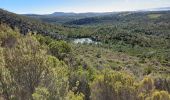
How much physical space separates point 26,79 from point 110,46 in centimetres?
13617

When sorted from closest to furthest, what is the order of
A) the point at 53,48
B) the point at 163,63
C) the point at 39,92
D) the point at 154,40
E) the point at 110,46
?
1. the point at 39,92
2. the point at 53,48
3. the point at 163,63
4. the point at 110,46
5. the point at 154,40

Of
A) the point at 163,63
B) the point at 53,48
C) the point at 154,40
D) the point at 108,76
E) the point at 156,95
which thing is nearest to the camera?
the point at 156,95

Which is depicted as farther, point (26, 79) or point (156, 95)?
point (156, 95)

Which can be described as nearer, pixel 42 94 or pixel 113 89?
pixel 42 94

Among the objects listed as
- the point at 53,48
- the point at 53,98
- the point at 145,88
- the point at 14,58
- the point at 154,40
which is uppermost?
the point at 14,58

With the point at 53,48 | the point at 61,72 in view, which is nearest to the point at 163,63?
the point at 53,48

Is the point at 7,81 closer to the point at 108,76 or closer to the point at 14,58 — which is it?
the point at 14,58

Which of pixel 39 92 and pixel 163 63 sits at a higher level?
pixel 39 92

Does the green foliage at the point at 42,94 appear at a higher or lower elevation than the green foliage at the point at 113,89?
higher

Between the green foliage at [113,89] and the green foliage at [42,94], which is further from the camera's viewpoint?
the green foliage at [113,89]

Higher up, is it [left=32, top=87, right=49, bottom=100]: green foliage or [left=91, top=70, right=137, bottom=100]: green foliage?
[left=32, top=87, right=49, bottom=100]: green foliage

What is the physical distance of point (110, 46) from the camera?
153m

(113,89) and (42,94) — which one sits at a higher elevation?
(42,94)

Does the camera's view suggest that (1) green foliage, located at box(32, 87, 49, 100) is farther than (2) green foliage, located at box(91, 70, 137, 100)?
No
